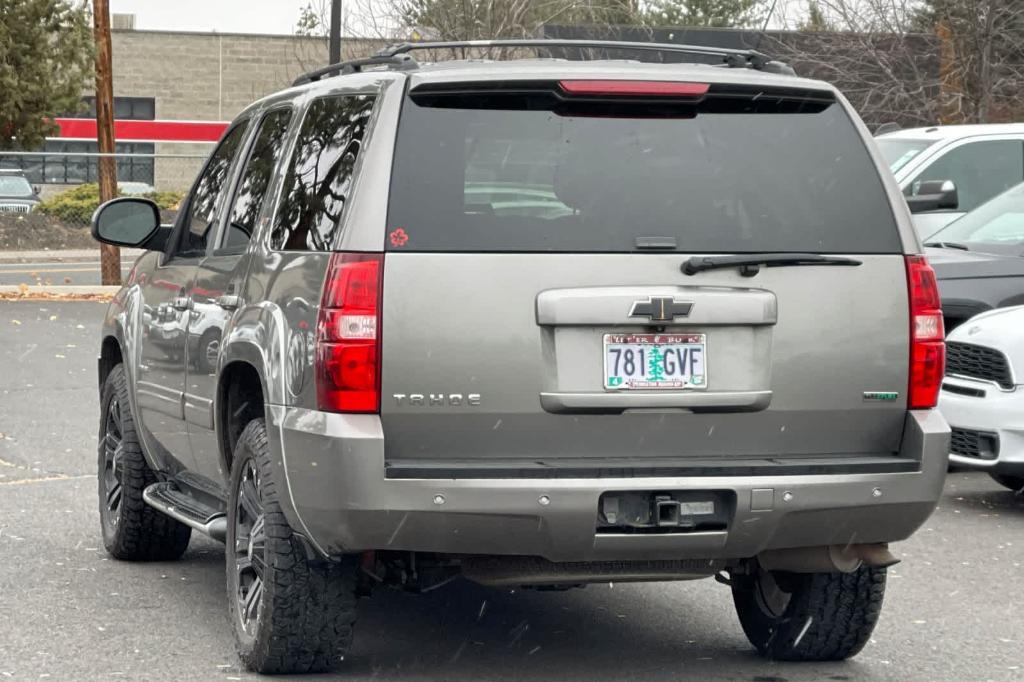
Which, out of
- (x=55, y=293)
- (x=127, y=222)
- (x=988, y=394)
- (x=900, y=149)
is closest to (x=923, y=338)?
(x=127, y=222)

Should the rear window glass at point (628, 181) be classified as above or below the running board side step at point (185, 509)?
above

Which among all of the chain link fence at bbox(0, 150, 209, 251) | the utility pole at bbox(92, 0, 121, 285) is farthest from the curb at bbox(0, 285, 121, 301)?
the chain link fence at bbox(0, 150, 209, 251)

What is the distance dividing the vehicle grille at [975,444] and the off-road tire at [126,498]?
413cm

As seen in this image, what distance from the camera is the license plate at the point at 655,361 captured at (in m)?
5.19

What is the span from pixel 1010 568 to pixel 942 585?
59 centimetres

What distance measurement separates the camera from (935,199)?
12.7 metres

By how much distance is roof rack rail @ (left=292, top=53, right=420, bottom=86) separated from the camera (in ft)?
18.2

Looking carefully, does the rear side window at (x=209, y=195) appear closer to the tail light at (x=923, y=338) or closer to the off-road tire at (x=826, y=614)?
the off-road tire at (x=826, y=614)

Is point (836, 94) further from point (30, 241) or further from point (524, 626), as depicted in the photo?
point (30, 241)

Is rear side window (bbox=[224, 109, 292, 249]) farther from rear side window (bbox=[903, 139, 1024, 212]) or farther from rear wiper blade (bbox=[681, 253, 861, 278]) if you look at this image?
rear side window (bbox=[903, 139, 1024, 212])

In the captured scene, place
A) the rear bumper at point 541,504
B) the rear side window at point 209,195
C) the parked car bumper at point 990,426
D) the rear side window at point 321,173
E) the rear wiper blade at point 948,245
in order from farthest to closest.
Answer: the rear wiper blade at point 948,245 → the parked car bumper at point 990,426 → the rear side window at point 209,195 → the rear side window at point 321,173 → the rear bumper at point 541,504

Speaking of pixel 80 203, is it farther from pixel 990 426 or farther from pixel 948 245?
pixel 990 426

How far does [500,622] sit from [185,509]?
1.25m

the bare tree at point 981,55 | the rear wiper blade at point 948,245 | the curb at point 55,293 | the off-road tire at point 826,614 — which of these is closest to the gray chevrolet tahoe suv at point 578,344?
the off-road tire at point 826,614
